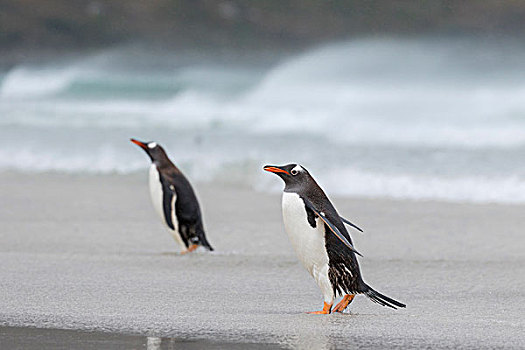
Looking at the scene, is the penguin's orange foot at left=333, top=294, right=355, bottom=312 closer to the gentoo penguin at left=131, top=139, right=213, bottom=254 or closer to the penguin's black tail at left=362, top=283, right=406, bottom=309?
the penguin's black tail at left=362, top=283, right=406, bottom=309

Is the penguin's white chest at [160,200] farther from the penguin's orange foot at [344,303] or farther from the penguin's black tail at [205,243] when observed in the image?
the penguin's orange foot at [344,303]

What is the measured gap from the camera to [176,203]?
17.5 feet

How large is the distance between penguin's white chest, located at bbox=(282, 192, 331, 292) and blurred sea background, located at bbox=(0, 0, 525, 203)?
11.7ft

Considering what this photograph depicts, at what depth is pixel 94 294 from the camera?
3.79 m

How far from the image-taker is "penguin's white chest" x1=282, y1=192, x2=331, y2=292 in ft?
11.3

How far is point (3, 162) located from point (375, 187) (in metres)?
3.82

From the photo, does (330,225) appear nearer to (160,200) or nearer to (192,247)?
(192,247)

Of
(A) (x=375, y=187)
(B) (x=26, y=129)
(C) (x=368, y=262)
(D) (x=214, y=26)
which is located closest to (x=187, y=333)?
(C) (x=368, y=262)

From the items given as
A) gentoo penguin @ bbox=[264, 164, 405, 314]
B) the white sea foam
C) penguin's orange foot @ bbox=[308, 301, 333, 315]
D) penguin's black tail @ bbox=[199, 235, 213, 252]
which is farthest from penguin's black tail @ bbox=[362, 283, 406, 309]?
the white sea foam

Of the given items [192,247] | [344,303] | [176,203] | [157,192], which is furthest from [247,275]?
[157,192]

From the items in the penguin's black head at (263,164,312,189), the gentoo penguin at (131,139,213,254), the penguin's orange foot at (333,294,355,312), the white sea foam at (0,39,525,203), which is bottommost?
the penguin's orange foot at (333,294,355,312)

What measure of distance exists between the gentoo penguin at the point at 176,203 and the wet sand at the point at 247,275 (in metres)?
0.13

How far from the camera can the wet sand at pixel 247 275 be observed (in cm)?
321

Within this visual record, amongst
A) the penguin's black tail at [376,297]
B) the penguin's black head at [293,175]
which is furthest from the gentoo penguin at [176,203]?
the penguin's black tail at [376,297]
